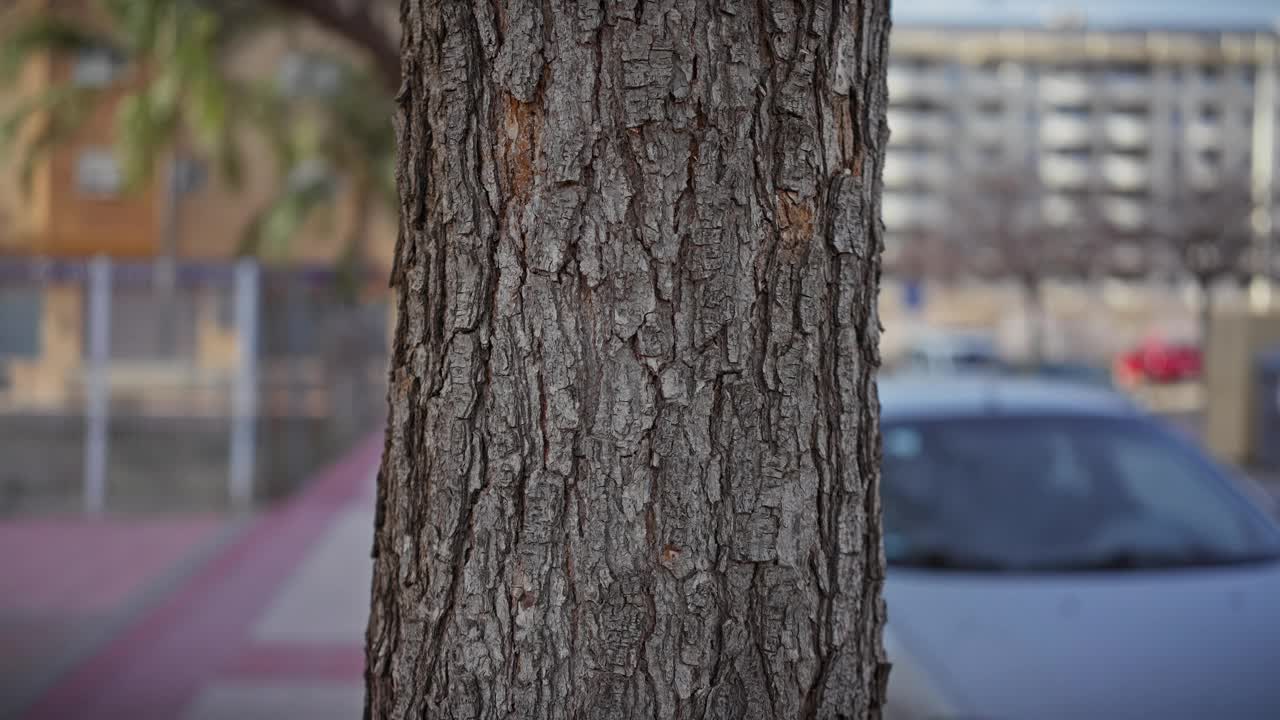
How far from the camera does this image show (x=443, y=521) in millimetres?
1996

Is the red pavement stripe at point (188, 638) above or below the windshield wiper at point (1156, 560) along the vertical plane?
below

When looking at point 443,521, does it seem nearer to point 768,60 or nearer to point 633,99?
point 633,99

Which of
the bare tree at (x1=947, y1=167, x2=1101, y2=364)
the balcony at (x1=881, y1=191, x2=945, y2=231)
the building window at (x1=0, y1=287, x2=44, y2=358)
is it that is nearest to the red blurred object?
the bare tree at (x1=947, y1=167, x2=1101, y2=364)

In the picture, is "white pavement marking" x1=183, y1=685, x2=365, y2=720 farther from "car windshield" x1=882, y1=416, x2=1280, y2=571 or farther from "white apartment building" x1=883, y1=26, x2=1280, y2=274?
"white apartment building" x1=883, y1=26, x2=1280, y2=274

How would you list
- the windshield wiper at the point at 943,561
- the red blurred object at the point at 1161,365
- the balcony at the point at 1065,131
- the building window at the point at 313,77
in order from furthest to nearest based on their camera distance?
the balcony at the point at 1065,131, the red blurred object at the point at 1161,365, the building window at the point at 313,77, the windshield wiper at the point at 943,561

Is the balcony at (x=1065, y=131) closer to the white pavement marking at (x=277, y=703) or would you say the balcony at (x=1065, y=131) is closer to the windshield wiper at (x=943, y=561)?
the white pavement marking at (x=277, y=703)

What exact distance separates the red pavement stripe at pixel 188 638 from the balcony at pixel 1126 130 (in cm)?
7251

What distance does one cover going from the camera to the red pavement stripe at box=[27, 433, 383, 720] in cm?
624

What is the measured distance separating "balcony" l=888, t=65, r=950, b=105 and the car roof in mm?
71578

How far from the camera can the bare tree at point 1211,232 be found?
92.2 ft

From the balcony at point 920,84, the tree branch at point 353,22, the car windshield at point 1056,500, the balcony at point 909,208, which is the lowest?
the car windshield at point 1056,500

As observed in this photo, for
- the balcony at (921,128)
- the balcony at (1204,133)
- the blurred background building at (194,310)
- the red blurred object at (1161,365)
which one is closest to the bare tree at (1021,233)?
the red blurred object at (1161,365)

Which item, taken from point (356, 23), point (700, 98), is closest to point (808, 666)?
point (700, 98)

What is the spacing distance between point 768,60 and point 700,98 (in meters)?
0.12
